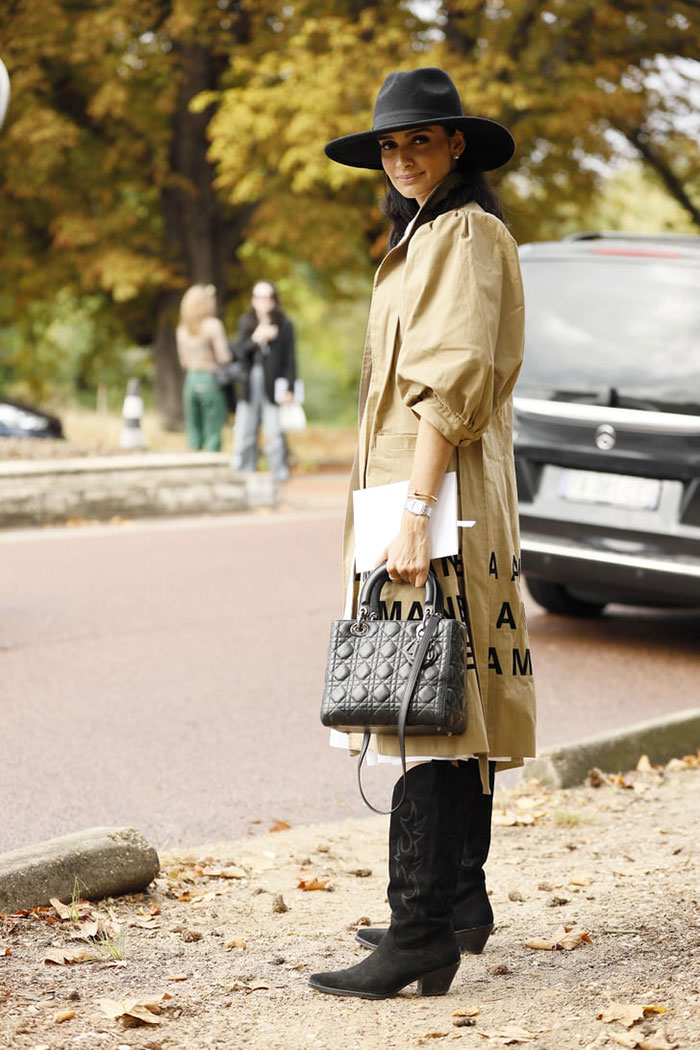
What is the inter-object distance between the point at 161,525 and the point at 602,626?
4737 millimetres

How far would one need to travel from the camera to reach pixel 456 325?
128 inches

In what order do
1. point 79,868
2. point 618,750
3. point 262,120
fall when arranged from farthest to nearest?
1. point 262,120
2. point 618,750
3. point 79,868

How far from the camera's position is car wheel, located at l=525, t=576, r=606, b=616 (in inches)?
353

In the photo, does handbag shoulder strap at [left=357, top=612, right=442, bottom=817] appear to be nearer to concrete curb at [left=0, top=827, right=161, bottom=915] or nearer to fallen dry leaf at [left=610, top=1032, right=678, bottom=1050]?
fallen dry leaf at [left=610, top=1032, right=678, bottom=1050]

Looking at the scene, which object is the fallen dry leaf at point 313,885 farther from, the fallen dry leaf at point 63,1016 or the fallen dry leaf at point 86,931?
the fallen dry leaf at point 63,1016

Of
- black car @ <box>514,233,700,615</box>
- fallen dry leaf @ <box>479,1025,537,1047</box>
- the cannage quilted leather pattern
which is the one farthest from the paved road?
fallen dry leaf @ <box>479,1025,537,1047</box>

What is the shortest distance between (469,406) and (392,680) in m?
0.60

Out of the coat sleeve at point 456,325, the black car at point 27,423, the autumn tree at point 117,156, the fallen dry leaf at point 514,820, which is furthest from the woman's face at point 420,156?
the black car at point 27,423

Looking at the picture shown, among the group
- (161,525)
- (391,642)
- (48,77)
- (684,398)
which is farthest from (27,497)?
(48,77)

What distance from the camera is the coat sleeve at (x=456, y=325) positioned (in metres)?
3.25

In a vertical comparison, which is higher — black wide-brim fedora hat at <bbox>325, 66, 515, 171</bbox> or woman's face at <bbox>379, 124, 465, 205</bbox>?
black wide-brim fedora hat at <bbox>325, 66, 515, 171</bbox>

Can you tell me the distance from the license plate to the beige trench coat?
4243mm

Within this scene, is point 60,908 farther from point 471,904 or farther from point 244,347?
point 244,347

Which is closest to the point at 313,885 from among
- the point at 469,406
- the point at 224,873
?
the point at 224,873
